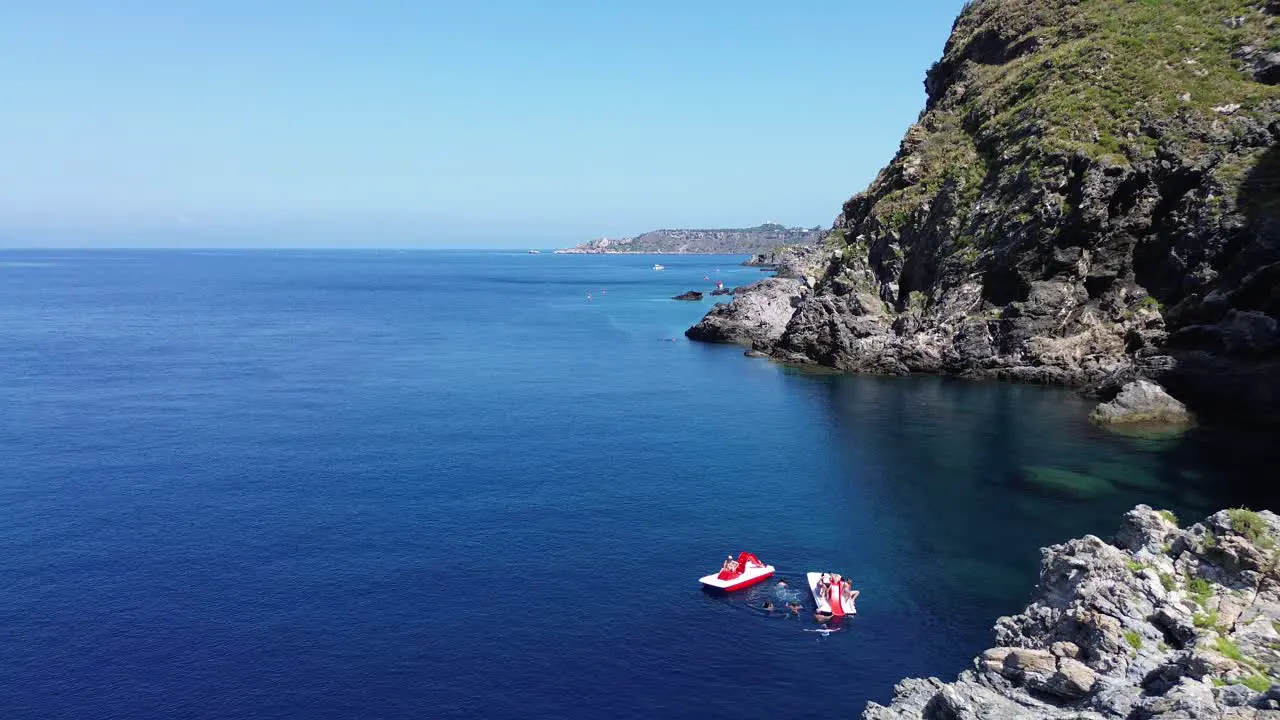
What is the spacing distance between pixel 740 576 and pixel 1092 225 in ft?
264

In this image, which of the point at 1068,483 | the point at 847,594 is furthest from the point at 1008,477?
the point at 847,594

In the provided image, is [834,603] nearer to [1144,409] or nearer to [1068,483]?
[1068,483]

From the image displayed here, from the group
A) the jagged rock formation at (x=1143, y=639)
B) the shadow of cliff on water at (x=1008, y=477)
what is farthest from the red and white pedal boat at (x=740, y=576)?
the jagged rock formation at (x=1143, y=639)

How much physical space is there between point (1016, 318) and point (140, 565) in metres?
97.8

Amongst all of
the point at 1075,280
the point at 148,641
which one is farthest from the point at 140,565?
the point at 1075,280

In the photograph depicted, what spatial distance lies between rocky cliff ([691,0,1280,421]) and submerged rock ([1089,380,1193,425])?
3.58 meters

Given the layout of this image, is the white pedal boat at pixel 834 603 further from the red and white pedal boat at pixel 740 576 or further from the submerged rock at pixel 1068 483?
the submerged rock at pixel 1068 483

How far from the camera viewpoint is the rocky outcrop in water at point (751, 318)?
154 meters

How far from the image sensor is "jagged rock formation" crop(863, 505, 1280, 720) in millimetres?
30438

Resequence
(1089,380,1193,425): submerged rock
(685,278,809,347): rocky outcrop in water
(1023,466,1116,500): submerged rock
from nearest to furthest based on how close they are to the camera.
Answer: (1023,466,1116,500): submerged rock
(1089,380,1193,425): submerged rock
(685,278,809,347): rocky outcrop in water

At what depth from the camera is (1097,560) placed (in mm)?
39938

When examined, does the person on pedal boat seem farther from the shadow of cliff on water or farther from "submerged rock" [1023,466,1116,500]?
"submerged rock" [1023,466,1116,500]

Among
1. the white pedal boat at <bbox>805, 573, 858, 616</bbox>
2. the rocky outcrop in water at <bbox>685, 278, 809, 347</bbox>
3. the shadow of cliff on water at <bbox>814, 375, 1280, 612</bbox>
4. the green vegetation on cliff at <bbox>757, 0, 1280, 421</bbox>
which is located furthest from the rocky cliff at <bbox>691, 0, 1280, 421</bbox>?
the white pedal boat at <bbox>805, 573, 858, 616</bbox>

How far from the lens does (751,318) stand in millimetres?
157375
